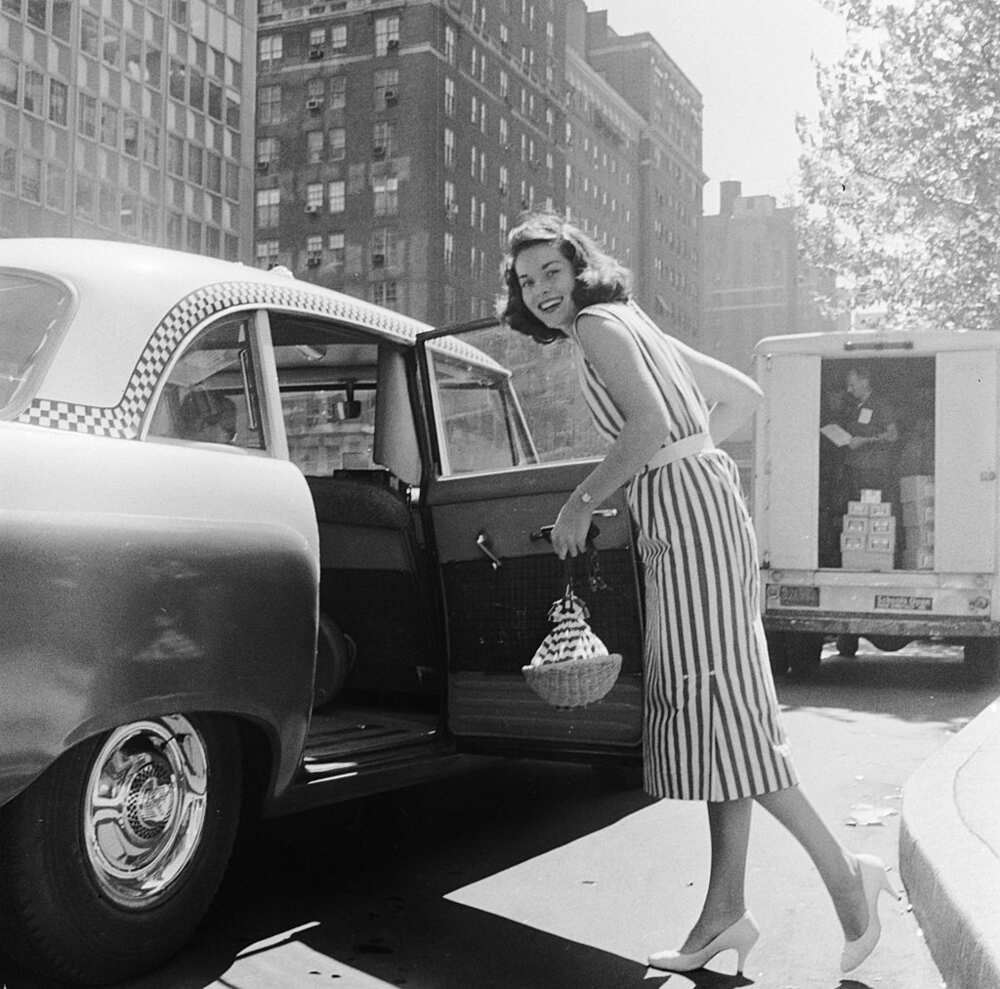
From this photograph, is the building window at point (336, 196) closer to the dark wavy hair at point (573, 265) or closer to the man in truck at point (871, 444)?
the man in truck at point (871, 444)

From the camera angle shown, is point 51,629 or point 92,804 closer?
point 51,629

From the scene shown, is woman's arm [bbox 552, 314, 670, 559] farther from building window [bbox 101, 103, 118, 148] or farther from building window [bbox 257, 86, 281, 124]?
building window [bbox 257, 86, 281, 124]

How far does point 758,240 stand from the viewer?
141000 millimetres

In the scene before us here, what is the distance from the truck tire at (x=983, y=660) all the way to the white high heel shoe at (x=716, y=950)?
310 inches

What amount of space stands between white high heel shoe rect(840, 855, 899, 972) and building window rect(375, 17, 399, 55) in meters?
78.5

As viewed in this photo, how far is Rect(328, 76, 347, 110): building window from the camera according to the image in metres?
79.1

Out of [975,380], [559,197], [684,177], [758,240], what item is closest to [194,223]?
[559,197]

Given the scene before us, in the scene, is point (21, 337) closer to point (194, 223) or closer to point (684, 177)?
point (194, 223)

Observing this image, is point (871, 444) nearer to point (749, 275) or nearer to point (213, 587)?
point (213, 587)

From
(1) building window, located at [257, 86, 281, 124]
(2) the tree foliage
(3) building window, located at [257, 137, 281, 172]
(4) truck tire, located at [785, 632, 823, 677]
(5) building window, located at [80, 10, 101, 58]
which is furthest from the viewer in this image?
(1) building window, located at [257, 86, 281, 124]

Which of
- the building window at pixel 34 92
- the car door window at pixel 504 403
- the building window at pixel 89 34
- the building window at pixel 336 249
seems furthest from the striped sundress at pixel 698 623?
the building window at pixel 336 249

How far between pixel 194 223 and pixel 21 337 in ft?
185

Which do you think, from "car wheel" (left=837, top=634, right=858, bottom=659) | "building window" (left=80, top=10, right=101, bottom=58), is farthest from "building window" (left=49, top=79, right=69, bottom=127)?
"car wheel" (left=837, top=634, right=858, bottom=659)

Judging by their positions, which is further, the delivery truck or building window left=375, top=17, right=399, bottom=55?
building window left=375, top=17, right=399, bottom=55
